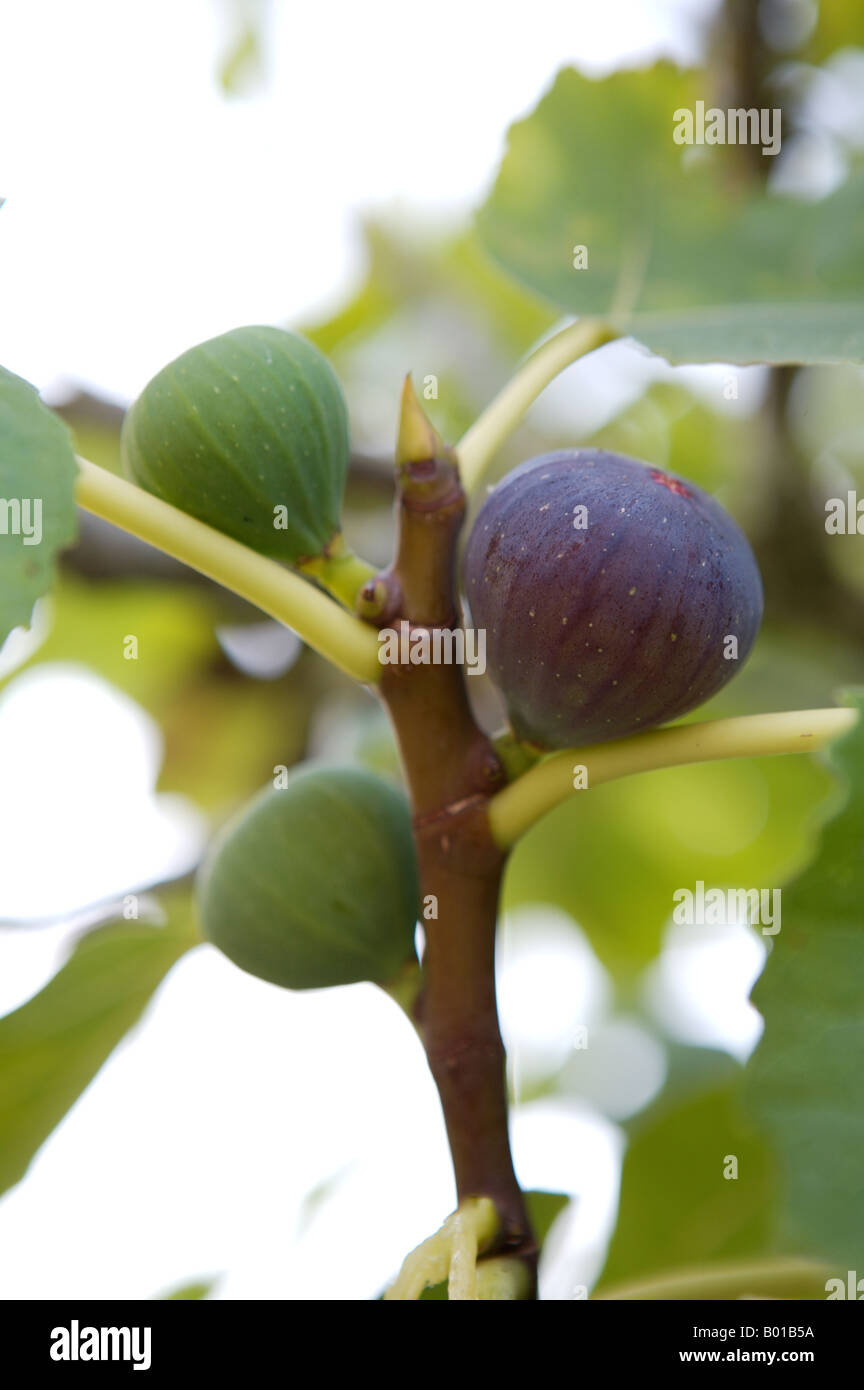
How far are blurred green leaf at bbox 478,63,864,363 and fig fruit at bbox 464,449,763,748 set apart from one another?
271 mm

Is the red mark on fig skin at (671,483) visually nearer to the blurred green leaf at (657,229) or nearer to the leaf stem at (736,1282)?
the blurred green leaf at (657,229)

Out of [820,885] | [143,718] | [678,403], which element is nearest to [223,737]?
[143,718]

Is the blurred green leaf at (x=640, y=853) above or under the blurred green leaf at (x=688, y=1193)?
above

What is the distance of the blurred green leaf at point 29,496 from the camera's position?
726 millimetres

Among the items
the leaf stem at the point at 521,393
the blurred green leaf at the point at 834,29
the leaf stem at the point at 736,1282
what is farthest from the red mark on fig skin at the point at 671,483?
the blurred green leaf at the point at 834,29

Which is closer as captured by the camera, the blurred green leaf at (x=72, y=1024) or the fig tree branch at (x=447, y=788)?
the fig tree branch at (x=447, y=788)

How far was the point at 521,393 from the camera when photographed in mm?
1053

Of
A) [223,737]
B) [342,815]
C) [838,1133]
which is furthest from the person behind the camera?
[223,737]

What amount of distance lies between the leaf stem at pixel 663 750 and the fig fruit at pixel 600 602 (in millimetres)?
15

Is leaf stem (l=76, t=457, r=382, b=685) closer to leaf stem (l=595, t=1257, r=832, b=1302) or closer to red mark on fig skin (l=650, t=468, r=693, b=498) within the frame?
red mark on fig skin (l=650, t=468, r=693, b=498)

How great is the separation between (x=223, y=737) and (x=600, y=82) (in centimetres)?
143

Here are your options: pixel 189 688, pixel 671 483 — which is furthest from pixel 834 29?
pixel 671 483
